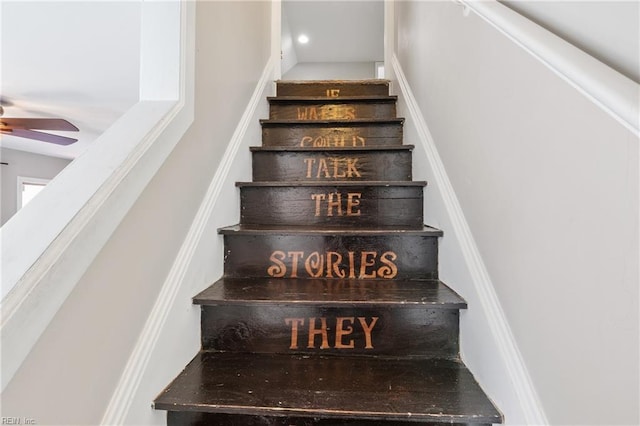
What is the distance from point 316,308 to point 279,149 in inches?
34.3

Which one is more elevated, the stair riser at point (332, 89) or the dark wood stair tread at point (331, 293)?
the stair riser at point (332, 89)

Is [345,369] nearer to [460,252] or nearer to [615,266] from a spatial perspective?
[460,252]

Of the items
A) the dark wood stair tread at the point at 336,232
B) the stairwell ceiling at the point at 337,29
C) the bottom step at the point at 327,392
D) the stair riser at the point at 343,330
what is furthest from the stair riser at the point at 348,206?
the stairwell ceiling at the point at 337,29

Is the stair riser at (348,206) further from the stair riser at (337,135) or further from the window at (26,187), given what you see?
the window at (26,187)

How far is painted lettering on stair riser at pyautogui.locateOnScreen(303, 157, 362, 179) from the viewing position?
5.22 ft

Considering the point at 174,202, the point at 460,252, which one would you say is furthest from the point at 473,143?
the point at 174,202

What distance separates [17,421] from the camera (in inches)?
19.2

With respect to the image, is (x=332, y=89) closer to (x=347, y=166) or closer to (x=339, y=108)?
(x=339, y=108)

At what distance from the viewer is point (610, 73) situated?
1.49 ft

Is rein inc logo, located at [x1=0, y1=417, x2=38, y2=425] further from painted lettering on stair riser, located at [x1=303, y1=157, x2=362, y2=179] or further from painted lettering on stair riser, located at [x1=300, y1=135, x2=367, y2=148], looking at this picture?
painted lettering on stair riser, located at [x1=300, y1=135, x2=367, y2=148]

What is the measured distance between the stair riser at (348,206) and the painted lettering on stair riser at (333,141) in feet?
1.67

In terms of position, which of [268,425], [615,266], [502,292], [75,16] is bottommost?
[268,425]

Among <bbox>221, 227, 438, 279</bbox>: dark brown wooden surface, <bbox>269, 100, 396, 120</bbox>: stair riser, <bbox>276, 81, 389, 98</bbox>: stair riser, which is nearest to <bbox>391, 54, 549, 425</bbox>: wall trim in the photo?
<bbox>221, 227, 438, 279</bbox>: dark brown wooden surface

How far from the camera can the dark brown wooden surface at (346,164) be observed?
1.59 metres
